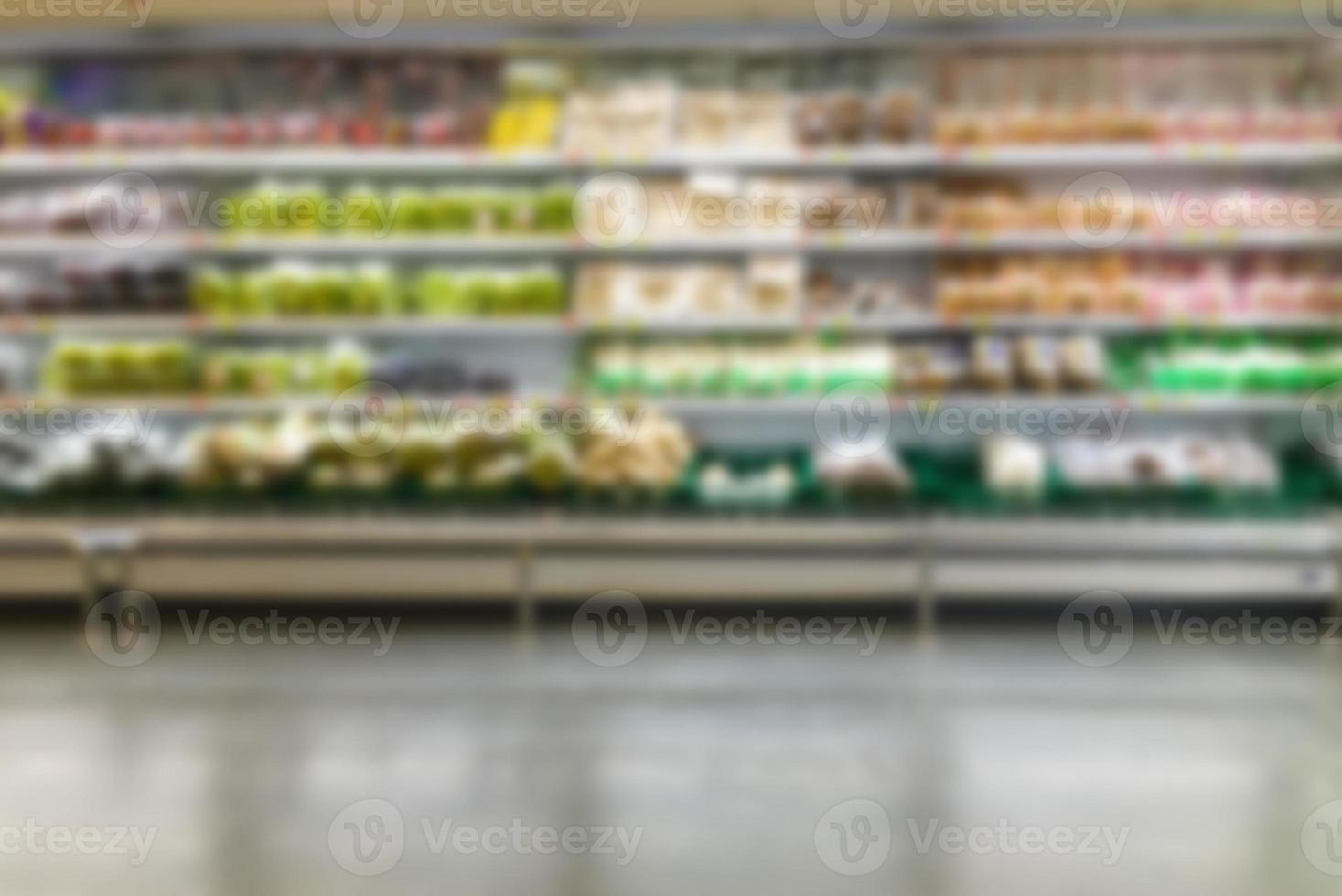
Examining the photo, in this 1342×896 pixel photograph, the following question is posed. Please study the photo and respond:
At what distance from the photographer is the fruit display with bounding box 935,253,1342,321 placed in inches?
186

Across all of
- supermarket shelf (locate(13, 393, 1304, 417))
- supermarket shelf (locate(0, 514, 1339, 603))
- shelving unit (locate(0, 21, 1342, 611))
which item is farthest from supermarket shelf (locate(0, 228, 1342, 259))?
supermarket shelf (locate(0, 514, 1339, 603))

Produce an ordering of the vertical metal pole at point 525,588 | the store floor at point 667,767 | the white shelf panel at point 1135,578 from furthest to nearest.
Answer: the vertical metal pole at point 525,588
the white shelf panel at point 1135,578
the store floor at point 667,767

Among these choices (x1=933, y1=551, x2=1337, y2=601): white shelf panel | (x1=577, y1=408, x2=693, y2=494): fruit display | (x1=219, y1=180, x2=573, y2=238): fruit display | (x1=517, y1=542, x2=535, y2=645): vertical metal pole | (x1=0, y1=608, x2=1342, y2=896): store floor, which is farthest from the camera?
(x1=219, y1=180, x2=573, y2=238): fruit display

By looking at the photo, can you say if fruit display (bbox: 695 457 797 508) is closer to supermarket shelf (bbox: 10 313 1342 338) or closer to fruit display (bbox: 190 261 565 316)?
supermarket shelf (bbox: 10 313 1342 338)

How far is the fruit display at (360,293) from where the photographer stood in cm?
485

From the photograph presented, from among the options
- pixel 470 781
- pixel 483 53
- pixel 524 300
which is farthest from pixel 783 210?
pixel 470 781

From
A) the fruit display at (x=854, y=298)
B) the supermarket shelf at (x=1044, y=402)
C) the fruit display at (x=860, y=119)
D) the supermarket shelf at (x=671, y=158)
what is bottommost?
the supermarket shelf at (x=1044, y=402)

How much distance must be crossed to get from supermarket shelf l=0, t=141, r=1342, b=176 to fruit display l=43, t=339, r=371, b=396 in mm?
762

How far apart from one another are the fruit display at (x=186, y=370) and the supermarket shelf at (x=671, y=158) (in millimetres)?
762

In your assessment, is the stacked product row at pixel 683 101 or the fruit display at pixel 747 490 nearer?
the fruit display at pixel 747 490

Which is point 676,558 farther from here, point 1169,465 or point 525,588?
point 1169,465

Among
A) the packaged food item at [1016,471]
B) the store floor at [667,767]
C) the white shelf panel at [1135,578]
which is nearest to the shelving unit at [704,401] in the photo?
the white shelf panel at [1135,578]

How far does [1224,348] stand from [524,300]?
294 cm

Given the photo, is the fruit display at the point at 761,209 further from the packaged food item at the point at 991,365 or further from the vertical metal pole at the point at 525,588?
the vertical metal pole at the point at 525,588
